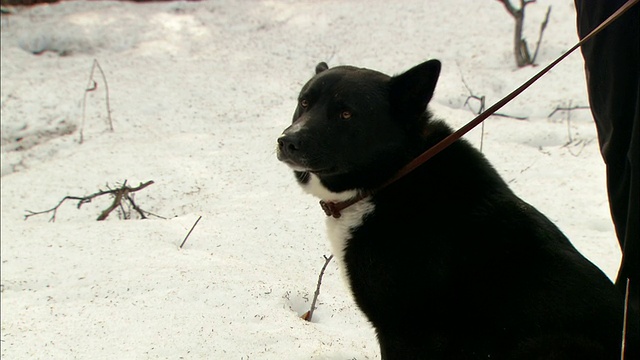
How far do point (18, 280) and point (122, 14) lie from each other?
5436 mm

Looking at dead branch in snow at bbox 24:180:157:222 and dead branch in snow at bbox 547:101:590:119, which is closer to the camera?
dead branch in snow at bbox 24:180:157:222

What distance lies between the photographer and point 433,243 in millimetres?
2641

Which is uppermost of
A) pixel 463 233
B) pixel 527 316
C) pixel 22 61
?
pixel 463 233

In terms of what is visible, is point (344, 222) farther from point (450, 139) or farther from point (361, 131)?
point (450, 139)

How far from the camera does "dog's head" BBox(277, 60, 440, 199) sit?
9.21ft

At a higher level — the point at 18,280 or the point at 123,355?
the point at 123,355

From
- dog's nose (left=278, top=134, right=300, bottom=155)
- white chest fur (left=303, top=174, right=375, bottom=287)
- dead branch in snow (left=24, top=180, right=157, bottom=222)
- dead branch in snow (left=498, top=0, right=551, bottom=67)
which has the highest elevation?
dog's nose (left=278, top=134, right=300, bottom=155)

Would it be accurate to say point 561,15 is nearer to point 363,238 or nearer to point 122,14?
point 122,14

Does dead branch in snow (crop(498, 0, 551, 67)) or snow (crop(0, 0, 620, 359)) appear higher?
dead branch in snow (crop(498, 0, 551, 67))

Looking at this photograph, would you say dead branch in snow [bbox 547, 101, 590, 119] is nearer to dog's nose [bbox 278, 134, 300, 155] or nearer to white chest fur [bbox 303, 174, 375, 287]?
white chest fur [bbox 303, 174, 375, 287]

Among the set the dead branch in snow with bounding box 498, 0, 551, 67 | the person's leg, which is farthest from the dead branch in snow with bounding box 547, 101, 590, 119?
the person's leg

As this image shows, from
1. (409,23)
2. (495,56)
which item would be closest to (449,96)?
(495,56)

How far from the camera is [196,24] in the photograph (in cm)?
873

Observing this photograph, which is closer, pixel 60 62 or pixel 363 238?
pixel 363 238
